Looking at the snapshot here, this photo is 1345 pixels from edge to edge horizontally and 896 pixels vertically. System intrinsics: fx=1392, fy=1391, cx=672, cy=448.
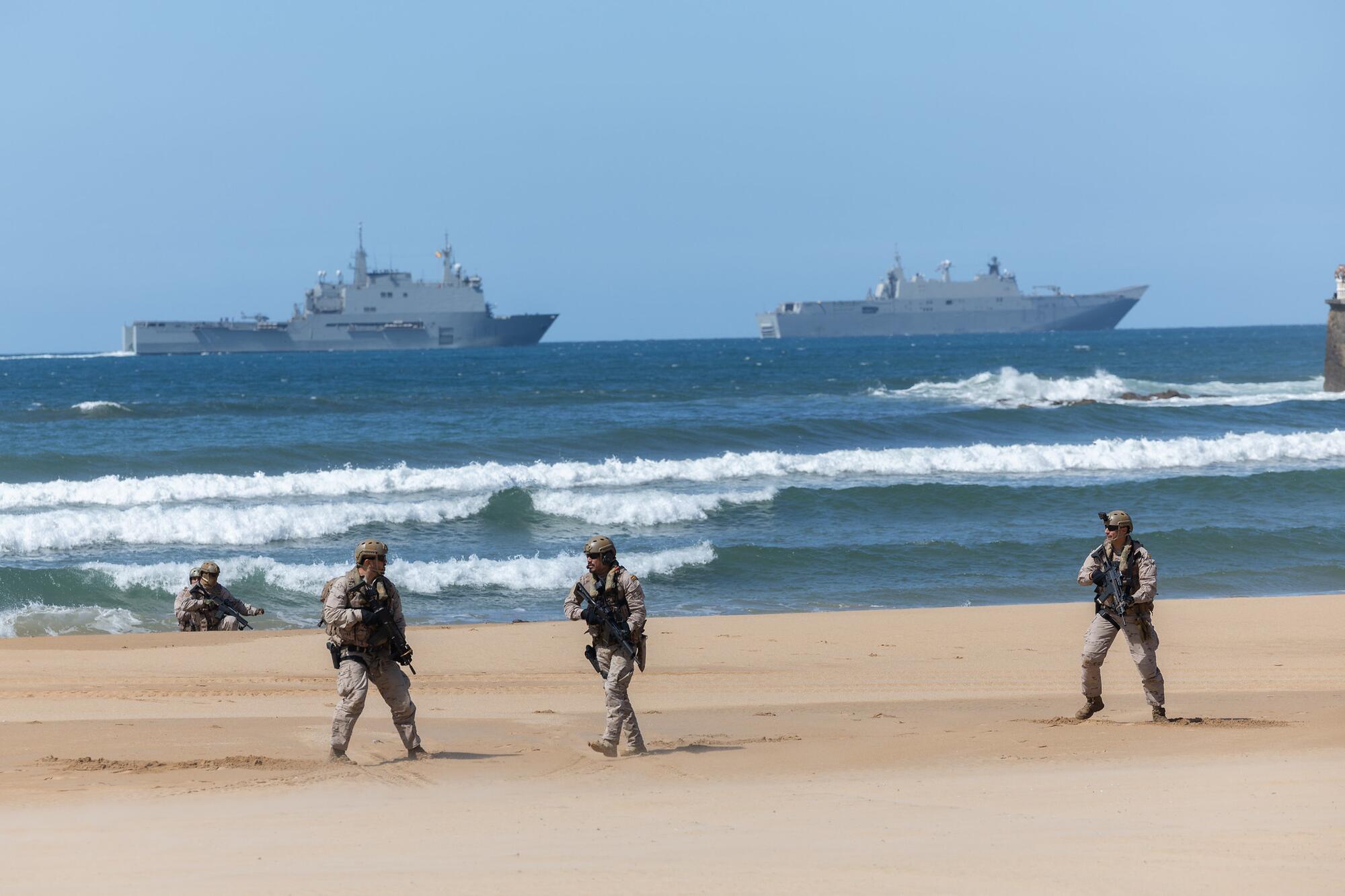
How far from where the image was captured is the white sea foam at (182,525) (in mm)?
17812

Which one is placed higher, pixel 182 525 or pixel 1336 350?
pixel 1336 350

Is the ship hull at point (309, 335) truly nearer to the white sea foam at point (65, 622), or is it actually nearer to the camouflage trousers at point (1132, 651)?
the white sea foam at point (65, 622)

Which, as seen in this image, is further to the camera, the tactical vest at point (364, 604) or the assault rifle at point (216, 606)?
the assault rifle at point (216, 606)

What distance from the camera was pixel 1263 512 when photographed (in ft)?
65.7

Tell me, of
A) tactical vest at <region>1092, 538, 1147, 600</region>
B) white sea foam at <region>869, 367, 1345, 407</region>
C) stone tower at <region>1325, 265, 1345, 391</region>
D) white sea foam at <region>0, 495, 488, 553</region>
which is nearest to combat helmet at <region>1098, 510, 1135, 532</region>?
tactical vest at <region>1092, 538, 1147, 600</region>

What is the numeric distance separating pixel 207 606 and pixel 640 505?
29.4 ft

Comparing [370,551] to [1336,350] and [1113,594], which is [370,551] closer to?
[1113,594]

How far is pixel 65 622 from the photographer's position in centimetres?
1300

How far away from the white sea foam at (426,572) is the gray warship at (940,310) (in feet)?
421

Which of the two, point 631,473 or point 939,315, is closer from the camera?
point 631,473

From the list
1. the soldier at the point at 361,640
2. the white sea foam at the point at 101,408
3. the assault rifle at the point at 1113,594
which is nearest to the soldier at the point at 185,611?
the soldier at the point at 361,640

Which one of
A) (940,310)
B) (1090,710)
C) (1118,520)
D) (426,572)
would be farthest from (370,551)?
(940,310)

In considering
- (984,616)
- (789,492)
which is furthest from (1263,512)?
(984,616)

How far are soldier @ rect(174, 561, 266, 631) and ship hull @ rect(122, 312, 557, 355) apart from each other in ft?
343
